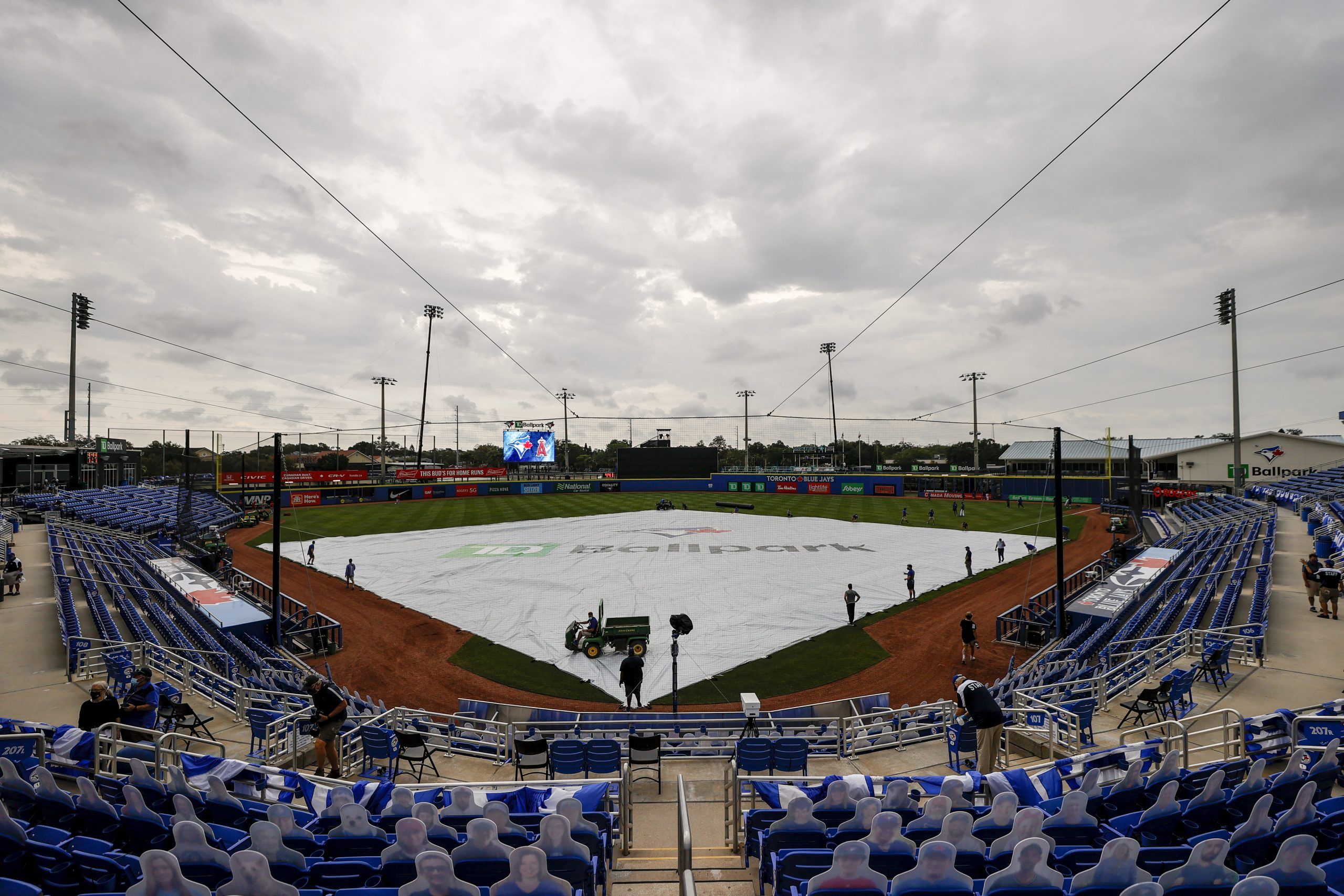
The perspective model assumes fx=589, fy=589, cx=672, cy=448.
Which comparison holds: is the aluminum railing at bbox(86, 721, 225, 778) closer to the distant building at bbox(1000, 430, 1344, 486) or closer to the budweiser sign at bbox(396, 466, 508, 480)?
the distant building at bbox(1000, 430, 1344, 486)

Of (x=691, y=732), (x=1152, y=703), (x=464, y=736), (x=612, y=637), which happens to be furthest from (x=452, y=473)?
(x=1152, y=703)

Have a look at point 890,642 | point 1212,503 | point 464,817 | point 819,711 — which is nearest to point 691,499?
point 1212,503

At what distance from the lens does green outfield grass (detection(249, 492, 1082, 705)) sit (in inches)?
653

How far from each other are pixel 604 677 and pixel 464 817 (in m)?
11.8

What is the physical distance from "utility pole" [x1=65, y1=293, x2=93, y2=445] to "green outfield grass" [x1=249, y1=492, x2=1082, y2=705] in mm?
16967

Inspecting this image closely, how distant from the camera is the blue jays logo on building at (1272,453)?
206 ft

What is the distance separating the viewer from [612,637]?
18.5 meters

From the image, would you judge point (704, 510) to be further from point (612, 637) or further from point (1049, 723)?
point (1049, 723)

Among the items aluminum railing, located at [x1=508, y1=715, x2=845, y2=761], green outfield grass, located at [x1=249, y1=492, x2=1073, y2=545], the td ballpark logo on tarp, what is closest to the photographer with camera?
aluminum railing, located at [x1=508, y1=715, x2=845, y2=761]

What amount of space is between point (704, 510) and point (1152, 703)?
50.7 metres

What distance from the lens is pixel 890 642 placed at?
779 inches

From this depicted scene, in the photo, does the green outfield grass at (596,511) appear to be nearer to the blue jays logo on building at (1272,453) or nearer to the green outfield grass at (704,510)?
the green outfield grass at (704,510)

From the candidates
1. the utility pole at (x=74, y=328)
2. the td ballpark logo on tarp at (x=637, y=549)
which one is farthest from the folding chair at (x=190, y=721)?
the utility pole at (x=74, y=328)

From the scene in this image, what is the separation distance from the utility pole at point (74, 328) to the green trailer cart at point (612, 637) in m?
50.3
